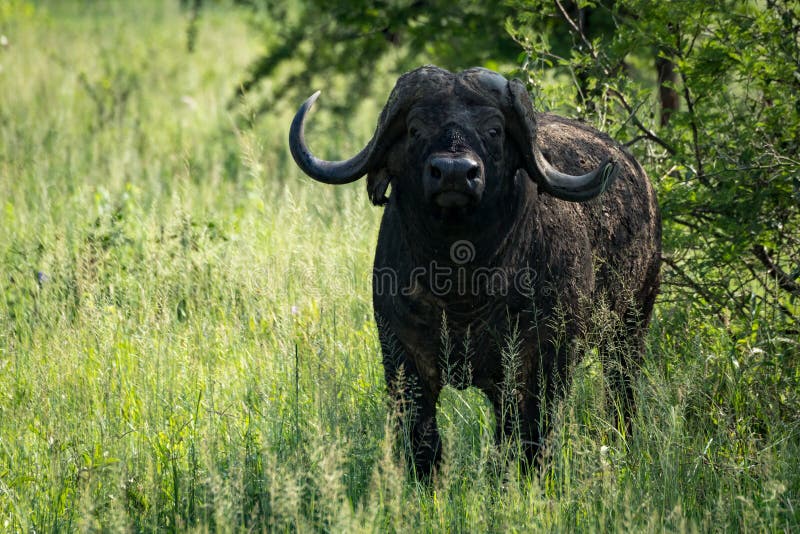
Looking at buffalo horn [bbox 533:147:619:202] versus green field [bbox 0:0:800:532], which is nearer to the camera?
green field [bbox 0:0:800:532]

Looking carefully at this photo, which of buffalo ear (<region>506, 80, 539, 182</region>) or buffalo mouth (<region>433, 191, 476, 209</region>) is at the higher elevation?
buffalo ear (<region>506, 80, 539, 182</region>)

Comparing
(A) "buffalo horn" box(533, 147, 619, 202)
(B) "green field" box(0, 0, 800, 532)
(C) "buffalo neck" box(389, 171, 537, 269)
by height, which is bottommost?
(B) "green field" box(0, 0, 800, 532)

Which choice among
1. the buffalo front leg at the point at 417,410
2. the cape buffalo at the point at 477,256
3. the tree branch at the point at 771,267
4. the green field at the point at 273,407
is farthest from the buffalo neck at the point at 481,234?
the tree branch at the point at 771,267

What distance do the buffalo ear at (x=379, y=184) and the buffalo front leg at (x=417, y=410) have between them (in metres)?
0.60

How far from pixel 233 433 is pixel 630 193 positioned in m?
2.33

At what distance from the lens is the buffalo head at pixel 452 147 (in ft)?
13.0

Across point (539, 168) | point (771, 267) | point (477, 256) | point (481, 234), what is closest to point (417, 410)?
point (477, 256)

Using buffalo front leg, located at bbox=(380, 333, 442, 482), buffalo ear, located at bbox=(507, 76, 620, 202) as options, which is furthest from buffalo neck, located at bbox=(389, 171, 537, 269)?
buffalo front leg, located at bbox=(380, 333, 442, 482)

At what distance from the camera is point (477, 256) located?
14.1ft

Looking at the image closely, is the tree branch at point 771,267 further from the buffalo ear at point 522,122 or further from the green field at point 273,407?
the buffalo ear at point 522,122

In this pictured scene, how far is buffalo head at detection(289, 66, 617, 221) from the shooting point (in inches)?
156

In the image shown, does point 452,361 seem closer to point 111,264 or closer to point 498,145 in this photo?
point 498,145

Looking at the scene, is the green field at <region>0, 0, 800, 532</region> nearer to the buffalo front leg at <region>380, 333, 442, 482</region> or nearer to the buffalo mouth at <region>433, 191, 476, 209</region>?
the buffalo front leg at <region>380, 333, 442, 482</region>

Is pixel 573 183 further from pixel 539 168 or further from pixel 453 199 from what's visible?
pixel 453 199
